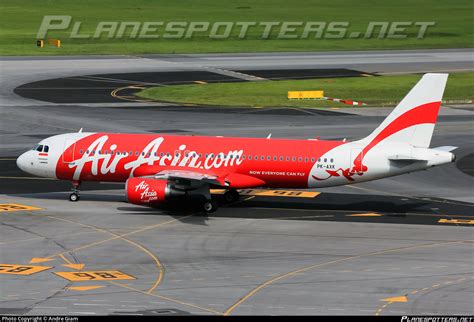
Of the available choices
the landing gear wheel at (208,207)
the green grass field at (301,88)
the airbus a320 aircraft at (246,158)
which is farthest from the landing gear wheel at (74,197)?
the green grass field at (301,88)

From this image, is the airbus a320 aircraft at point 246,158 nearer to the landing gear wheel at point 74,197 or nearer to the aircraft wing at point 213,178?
the aircraft wing at point 213,178

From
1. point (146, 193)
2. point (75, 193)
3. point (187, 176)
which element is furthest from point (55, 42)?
point (187, 176)

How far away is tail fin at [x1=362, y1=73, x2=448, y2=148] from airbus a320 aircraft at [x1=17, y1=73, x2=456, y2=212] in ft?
0.22

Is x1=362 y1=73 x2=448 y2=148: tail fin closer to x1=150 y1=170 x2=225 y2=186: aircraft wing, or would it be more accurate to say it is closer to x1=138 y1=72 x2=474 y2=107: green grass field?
x1=150 y1=170 x2=225 y2=186: aircraft wing

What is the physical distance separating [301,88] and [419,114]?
63561 mm

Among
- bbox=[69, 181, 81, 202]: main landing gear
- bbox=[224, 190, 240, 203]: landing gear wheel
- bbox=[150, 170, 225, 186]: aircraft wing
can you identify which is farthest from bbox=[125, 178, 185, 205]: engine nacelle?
bbox=[69, 181, 81, 202]: main landing gear

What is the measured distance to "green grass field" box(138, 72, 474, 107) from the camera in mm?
117375

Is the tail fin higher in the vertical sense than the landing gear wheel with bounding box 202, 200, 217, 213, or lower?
higher

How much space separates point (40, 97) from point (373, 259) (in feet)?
243

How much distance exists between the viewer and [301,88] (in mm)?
126125

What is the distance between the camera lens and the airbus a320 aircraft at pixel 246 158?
62.6m

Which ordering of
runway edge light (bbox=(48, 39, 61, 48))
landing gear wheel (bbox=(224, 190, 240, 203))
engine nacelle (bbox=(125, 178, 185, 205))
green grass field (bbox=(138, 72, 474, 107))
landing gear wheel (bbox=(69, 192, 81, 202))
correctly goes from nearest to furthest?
engine nacelle (bbox=(125, 178, 185, 205)) → landing gear wheel (bbox=(224, 190, 240, 203)) → landing gear wheel (bbox=(69, 192, 81, 202)) → green grass field (bbox=(138, 72, 474, 107)) → runway edge light (bbox=(48, 39, 61, 48))

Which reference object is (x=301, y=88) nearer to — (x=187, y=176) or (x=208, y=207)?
(x=208, y=207)

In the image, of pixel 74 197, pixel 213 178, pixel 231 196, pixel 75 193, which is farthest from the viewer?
pixel 75 193
